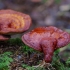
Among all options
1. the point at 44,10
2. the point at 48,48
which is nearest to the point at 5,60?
the point at 48,48

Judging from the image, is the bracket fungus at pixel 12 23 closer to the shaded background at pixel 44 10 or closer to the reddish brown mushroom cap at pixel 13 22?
the reddish brown mushroom cap at pixel 13 22

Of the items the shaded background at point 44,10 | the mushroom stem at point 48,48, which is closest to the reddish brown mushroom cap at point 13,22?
the mushroom stem at point 48,48

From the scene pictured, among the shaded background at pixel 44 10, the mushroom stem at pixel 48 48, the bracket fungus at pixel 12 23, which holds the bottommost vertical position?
the shaded background at pixel 44 10

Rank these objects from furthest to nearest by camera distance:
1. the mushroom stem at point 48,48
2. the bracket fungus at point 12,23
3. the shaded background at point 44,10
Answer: the shaded background at point 44,10
the bracket fungus at point 12,23
the mushroom stem at point 48,48

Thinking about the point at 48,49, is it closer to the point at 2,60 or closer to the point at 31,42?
the point at 31,42

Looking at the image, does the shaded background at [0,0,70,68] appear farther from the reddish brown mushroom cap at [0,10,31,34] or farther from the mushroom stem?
the mushroom stem

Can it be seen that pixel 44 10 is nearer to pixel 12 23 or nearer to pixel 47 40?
pixel 12 23
